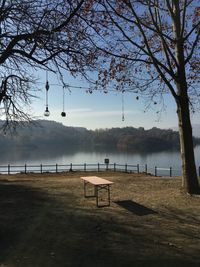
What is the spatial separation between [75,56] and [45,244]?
5.19m

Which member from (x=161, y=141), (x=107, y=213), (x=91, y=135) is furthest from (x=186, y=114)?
(x=91, y=135)

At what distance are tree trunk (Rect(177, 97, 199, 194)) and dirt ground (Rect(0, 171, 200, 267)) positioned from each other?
0.46m

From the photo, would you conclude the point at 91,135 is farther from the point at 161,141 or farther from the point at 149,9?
the point at 149,9

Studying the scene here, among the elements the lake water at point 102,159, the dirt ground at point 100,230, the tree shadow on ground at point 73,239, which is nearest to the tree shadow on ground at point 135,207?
the dirt ground at point 100,230

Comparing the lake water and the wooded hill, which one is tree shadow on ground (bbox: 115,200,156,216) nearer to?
the lake water

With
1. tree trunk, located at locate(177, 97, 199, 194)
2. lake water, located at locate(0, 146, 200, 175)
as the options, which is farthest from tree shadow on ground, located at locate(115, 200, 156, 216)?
lake water, located at locate(0, 146, 200, 175)

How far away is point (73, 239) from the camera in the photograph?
24.1 feet

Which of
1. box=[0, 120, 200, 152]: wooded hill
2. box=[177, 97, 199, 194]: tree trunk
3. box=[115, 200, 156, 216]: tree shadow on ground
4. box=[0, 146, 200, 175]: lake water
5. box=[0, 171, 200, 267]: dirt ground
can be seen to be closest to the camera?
box=[0, 171, 200, 267]: dirt ground

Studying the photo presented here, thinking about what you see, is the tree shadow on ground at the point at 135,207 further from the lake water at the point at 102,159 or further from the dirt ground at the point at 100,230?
the lake water at the point at 102,159

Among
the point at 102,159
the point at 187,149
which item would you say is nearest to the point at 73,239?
the point at 187,149

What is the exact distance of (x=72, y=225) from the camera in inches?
330

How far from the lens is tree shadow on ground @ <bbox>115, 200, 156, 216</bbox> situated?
9.66 metres

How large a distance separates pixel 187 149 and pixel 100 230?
5.29m

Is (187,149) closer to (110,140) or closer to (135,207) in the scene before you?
(135,207)
